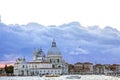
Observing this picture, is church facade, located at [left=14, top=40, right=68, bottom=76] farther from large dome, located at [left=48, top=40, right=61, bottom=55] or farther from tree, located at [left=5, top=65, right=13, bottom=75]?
tree, located at [left=5, top=65, right=13, bottom=75]

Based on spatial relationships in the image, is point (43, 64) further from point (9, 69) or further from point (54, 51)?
point (9, 69)

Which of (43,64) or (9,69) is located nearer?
(43,64)

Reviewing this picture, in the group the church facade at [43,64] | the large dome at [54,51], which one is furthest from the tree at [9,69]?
the large dome at [54,51]

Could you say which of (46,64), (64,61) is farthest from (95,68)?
(46,64)

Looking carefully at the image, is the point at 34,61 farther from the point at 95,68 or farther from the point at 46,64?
the point at 95,68

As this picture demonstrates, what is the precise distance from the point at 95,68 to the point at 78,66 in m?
5.53

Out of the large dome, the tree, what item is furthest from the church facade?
the tree

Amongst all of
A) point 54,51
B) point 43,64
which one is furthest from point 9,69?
point 54,51

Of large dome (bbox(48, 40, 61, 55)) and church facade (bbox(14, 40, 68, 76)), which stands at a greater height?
large dome (bbox(48, 40, 61, 55))

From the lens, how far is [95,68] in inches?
5349

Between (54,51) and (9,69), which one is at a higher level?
(54,51)

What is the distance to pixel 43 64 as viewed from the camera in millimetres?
106625

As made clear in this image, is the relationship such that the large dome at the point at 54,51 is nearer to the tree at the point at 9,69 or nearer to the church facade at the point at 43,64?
the church facade at the point at 43,64

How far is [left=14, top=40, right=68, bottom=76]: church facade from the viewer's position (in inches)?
4077
